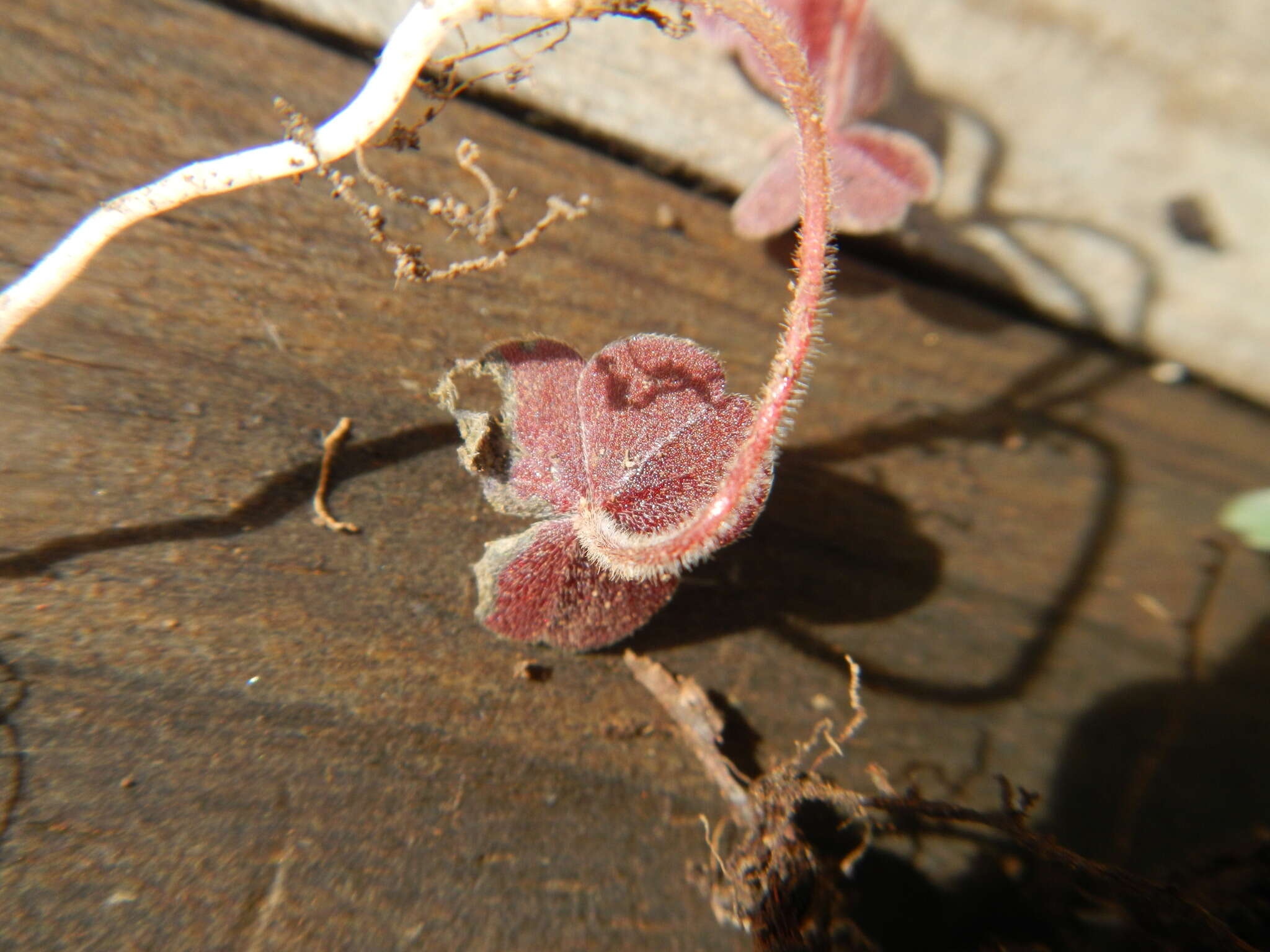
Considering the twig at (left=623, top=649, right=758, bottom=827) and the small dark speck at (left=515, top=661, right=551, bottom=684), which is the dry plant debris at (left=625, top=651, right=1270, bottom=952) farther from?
the small dark speck at (left=515, top=661, right=551, bottom=684)

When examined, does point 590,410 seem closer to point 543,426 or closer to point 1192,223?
point 543,426

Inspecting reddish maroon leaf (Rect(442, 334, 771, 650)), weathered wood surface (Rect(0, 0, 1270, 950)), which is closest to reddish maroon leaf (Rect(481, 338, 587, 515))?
reddish maroon leaf (Rect(442, 334, 771, 650))

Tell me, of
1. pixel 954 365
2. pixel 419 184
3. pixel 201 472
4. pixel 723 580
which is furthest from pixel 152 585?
pixel 954 365

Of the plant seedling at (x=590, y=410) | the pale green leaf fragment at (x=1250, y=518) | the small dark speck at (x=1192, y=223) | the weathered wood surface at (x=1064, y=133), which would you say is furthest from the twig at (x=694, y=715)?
the small dark speck at (x=1192, y=223)

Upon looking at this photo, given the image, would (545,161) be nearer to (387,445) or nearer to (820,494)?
(387,445)

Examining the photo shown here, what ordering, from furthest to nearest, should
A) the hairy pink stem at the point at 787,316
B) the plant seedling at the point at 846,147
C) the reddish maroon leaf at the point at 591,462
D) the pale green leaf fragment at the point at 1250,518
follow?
the pale green leaf fragment at the point at 1250,518, the plant seedling at the point at 846,147, the reddish maroon leaf at the point at 591,462, the hairy pink stem at the point at 787,316

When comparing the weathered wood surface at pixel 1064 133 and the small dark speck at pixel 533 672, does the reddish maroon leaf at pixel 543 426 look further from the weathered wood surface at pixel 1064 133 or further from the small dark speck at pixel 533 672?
the weathered wood surface at pixel 1064 133
